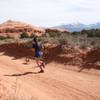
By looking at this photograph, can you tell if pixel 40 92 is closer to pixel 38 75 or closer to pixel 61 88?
pixel 61 88

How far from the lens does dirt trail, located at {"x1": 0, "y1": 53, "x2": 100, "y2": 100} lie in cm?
1100

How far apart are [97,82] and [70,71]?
10.0 ft

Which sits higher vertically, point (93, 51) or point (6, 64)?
point (93, 51)

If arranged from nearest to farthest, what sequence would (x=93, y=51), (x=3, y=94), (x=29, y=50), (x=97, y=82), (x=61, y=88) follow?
(x=3, y=94) → (x=61, y=88) → (x=97, y=82) → (x=93, y=51) → (x=29, y=50)

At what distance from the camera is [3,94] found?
958cm

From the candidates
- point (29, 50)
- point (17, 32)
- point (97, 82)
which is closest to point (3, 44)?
point (29, 50)

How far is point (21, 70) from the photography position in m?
16.9

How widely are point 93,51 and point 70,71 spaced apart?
241 cm

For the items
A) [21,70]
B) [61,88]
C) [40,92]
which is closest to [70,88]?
[61,88]

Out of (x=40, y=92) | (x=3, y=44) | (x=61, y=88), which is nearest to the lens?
(x=40, y=92)

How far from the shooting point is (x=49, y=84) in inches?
523

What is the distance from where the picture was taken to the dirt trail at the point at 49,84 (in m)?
11.0

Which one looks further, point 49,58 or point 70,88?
point 49,58

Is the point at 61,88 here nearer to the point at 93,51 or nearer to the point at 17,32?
the point at 93,51
